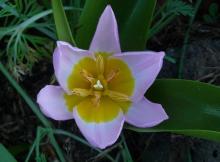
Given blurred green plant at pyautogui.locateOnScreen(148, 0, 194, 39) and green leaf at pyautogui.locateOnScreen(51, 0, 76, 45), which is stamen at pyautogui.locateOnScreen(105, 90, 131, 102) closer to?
green leaf at pyautogui.locateOnScreen(51, 0, 76, 45)

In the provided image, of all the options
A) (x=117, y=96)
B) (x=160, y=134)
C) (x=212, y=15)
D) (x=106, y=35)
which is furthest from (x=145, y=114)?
(x=212, y=15)

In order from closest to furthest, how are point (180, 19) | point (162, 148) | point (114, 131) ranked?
1. point (114, 131)
2. point (162, 148)
3. point (180, 19)

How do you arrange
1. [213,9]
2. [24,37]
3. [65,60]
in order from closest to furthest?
1. [65,60]
2. [24,37]
3. [213,9]

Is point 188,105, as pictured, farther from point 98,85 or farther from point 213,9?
point 213,9

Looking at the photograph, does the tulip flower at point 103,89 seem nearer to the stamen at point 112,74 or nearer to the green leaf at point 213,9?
the stamen at point 112,74

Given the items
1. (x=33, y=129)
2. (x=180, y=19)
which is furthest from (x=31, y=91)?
(x=180, y=19)

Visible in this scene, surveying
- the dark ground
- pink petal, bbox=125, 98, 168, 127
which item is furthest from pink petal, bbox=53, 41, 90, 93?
the dark ground

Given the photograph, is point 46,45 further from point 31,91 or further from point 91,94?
point 91,94
